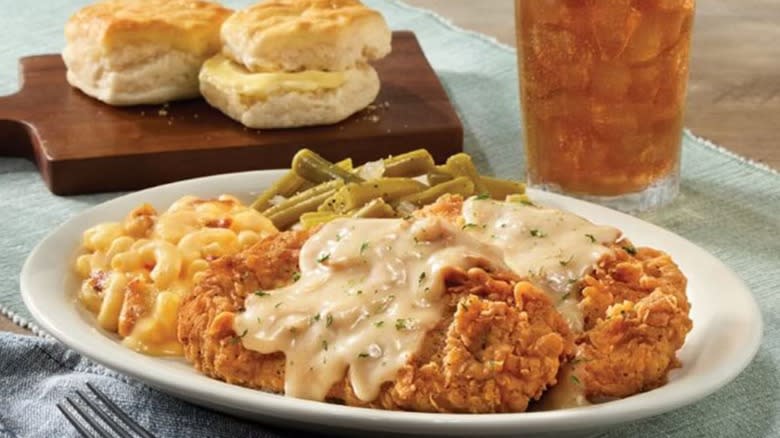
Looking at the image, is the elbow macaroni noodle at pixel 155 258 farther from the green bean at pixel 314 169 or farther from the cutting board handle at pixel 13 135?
the cutting board handle at pixel 13 135

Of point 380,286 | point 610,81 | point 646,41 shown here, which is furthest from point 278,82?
point 380,286

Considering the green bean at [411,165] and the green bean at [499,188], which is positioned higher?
the green bean at [411,165]

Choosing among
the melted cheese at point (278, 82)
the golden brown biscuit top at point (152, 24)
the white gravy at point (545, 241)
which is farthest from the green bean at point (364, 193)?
the golden brown biscuit top at point (152, 24)

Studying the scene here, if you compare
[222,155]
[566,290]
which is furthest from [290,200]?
[566,290]

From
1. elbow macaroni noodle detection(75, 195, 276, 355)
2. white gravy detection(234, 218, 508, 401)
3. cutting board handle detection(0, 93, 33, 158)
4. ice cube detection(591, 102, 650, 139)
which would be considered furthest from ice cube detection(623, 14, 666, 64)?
cutting board handle detection(0, 93, 33, 158)

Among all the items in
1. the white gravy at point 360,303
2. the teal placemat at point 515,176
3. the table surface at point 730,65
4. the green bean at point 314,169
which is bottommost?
the table surface at point 730,65

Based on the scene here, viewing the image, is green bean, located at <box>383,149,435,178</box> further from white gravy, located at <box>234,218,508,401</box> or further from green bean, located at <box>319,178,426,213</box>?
white gravy, located at <box>234,218,508,401</box>

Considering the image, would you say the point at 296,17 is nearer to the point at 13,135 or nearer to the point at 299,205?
the point at 13,135
